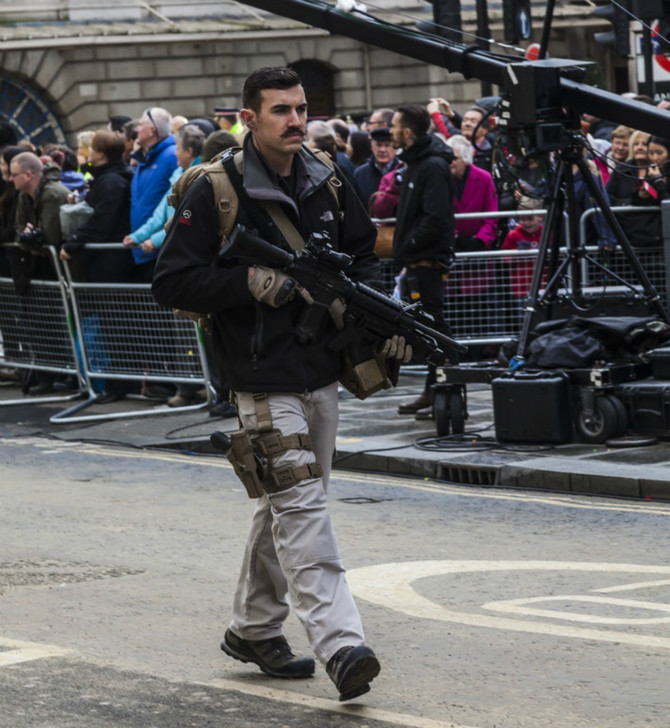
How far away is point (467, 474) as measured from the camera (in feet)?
32.4

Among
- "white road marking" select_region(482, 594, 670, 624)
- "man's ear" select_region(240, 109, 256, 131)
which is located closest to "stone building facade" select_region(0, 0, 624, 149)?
"white road marking" select_region(482, 594, 670, 624)

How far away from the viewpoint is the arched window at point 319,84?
38.2 m

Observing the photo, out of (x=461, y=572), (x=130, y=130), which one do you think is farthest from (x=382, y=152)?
(x=461, y=572)

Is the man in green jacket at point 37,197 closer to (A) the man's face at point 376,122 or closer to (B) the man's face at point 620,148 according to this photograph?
(A) the man's face at point 376,122

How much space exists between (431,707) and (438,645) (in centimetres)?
76

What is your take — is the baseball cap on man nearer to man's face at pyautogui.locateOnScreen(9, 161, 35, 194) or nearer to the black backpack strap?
man's face at pyautogui.locateOnScreen(9, 161, 35, 194)

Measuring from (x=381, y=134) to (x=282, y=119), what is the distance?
8733mm

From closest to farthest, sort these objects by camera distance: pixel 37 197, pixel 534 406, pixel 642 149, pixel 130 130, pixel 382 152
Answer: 1. pixel 534 406
2. pixel 642 149
3. pixel 37 197
4. pixel 382 152
5. pixel 130 130

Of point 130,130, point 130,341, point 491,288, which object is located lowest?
point 130,341

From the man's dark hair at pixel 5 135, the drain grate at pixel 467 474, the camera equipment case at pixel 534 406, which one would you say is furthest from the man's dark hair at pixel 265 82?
the man's dark hair at pixel 5 135

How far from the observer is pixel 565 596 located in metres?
6.53

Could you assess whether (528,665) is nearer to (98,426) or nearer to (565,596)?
(565,596)

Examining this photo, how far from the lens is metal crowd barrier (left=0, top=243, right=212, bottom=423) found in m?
12.8

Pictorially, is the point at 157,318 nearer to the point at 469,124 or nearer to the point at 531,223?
the point at 531,223
